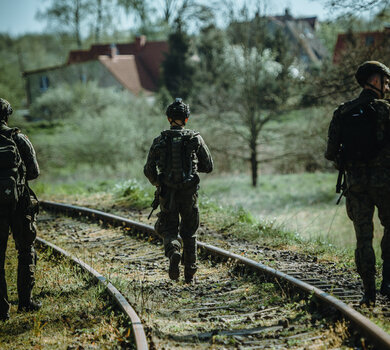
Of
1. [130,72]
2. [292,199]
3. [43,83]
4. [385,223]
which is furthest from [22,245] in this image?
[43,83]

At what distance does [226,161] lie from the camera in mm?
24625

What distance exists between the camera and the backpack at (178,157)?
582cm

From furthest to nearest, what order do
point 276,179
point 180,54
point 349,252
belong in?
point 180,54 < point 276,179 < point 349,252

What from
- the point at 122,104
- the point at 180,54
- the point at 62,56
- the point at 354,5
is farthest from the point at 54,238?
the point at 62,56

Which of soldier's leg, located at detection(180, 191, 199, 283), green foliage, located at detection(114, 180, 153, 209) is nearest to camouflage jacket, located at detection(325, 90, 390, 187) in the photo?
soldier's leg, located at detection(180, 191, 199, 283)

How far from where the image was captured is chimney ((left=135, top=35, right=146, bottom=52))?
56594mm

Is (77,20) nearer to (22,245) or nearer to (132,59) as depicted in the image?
(132,59)

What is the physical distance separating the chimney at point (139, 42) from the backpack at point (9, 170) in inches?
2123

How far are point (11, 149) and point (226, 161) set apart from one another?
19.8 meters

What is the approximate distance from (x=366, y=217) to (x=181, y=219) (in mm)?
2314

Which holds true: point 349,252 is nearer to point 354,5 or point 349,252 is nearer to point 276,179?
point 354,5

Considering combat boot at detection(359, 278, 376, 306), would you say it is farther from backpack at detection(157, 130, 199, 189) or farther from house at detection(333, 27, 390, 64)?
house at detection(333, 27, 390, 64)

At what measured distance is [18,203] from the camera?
17.9 feet

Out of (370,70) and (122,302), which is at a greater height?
(370,70)
